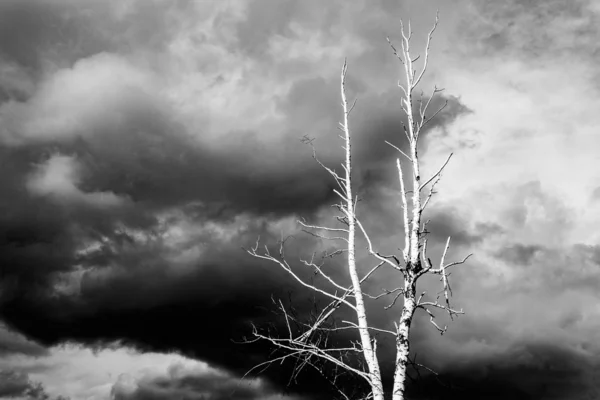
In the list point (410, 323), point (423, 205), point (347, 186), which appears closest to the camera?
point (410, 323)

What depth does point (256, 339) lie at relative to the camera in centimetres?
1082

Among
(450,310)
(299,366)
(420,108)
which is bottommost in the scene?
(299,366)

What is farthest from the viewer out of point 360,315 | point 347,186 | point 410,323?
point 347,186

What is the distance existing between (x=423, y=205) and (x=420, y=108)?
2.08 metres

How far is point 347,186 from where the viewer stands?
12352mm

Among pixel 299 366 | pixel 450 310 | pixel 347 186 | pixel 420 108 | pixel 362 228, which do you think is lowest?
pixel 299 366

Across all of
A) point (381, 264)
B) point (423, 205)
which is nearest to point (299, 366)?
point (381, 264)

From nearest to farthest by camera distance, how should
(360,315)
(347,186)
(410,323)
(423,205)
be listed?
(410,323), (423,205), (360,315), (347,186)

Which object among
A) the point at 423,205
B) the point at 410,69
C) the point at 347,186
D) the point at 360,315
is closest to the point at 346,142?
the point at 347,186

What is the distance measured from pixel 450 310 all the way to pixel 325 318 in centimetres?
260

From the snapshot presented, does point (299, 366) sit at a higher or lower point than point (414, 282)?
lower

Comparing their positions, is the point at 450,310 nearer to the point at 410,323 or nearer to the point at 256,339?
the point at 410,323

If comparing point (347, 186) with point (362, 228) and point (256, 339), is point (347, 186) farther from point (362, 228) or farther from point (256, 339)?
point (256, 339)

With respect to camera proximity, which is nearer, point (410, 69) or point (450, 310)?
point (450, 310)
